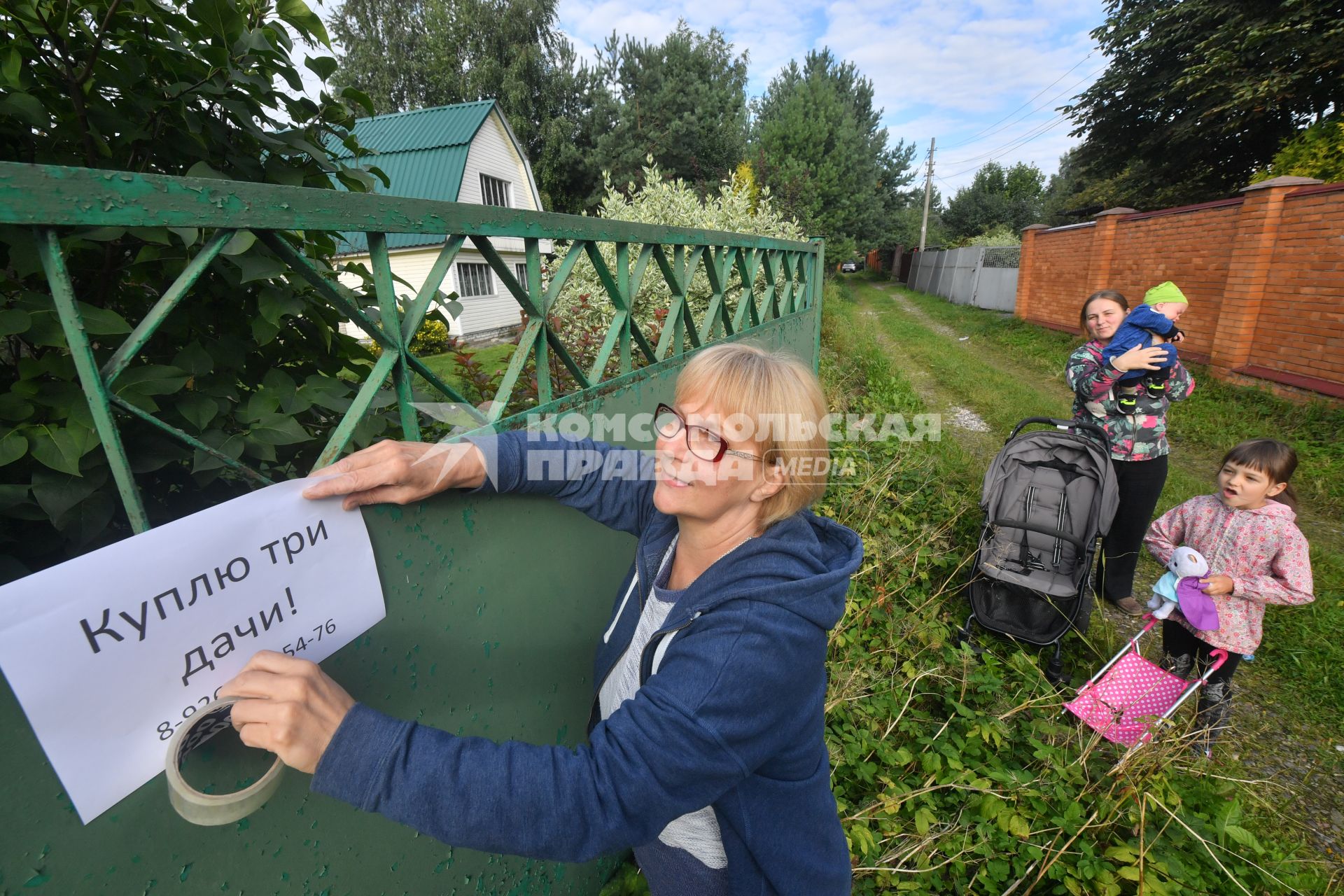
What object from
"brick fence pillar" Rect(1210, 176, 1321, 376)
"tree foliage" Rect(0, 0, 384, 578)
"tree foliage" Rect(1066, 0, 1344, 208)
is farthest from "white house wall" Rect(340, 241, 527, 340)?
"tree foliage" Rect(1066, 0, 1344, 208)

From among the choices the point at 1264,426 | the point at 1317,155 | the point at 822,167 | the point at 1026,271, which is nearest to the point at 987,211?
the point at 822,167

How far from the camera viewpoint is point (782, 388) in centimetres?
130

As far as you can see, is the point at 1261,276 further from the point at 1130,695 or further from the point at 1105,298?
the point at 1130,695

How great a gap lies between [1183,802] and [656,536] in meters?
2.28

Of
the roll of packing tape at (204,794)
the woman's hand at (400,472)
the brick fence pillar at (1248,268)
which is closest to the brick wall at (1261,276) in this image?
the brick fence pillar at (1248,268)

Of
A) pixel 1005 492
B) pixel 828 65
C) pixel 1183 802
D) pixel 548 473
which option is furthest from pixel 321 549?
pixel 828 65

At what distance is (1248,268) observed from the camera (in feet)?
23.6

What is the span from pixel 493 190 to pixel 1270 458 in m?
21.2

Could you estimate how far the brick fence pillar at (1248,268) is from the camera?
274 inches

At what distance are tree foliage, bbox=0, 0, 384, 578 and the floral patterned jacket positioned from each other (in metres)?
3.75

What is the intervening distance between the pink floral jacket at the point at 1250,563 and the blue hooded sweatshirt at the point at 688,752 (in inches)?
94.2

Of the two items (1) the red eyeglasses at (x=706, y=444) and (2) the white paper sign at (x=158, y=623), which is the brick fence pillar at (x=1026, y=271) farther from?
(2) the white paper sign at (x=158, y=623)

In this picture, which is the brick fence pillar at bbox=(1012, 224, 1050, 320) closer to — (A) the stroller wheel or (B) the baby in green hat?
(B) the baby in green hat

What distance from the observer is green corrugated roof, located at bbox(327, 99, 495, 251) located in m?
16.7
